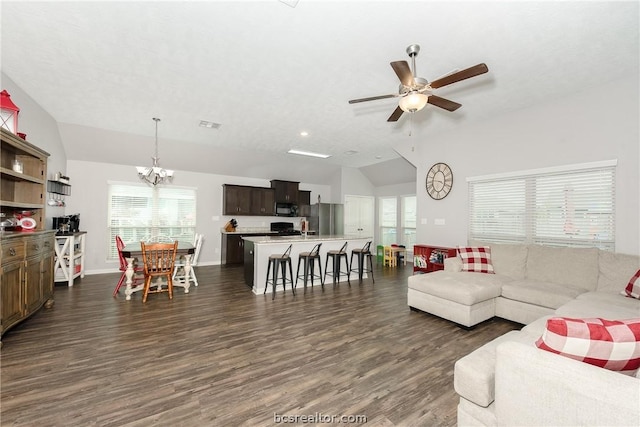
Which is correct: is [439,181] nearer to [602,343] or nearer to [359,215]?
[359,215]

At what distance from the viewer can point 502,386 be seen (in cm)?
129

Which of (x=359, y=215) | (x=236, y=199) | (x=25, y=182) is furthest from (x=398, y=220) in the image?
(x=25, y=182)

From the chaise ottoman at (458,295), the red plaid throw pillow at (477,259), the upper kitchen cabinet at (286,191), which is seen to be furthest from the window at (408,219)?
the chaise ottoman at (458,295)

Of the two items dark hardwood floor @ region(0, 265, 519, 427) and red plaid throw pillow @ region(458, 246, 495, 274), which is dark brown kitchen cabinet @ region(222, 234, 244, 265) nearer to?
dark hardwood floor @ region(0, 265, 519, 427)

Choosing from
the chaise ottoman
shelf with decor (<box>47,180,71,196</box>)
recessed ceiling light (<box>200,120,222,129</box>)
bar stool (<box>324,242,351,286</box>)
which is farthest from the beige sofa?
shelf with decor (<box>47,180,71,196</box>)

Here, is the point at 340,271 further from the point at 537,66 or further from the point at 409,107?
the point at 537,66

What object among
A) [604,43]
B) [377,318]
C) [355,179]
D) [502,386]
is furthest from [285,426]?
[355,179]

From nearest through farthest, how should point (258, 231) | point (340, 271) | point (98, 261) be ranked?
point (340, 271) < point (98, 261) < point (258, 231)

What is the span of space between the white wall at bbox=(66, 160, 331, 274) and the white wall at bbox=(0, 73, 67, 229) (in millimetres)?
402

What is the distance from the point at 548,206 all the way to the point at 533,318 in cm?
191

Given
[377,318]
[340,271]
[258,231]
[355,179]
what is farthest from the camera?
[355,179]

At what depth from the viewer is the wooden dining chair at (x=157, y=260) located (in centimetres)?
397

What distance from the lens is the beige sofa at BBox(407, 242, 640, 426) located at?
1032mm

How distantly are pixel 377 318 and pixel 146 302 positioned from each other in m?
3.49
